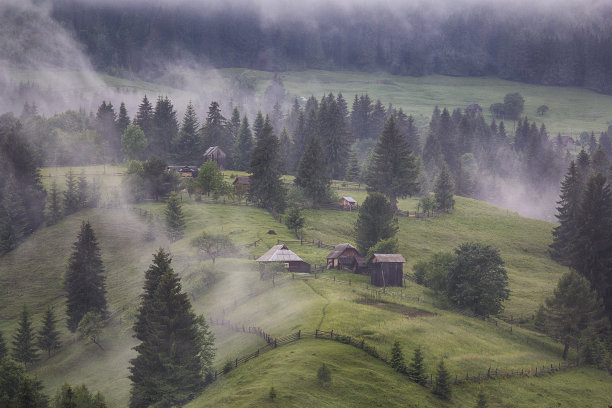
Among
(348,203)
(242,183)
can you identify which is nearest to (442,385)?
(348,203)

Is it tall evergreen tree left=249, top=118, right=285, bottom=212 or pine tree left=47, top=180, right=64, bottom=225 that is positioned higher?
tall evergreen tree left=249, top=118, right=285, bottom=212

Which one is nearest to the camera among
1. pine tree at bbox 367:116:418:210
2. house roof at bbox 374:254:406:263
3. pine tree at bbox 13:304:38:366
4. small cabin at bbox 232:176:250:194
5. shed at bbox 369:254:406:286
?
pine tree at bbox 13:304:38:366

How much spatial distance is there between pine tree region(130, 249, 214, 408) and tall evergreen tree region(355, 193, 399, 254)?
44.5m

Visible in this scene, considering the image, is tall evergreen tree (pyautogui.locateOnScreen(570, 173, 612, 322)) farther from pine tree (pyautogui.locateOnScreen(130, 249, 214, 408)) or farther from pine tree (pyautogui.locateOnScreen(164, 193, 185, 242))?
pine tree (pyautogui.locateOnScreen(164, 193, 185, 242))

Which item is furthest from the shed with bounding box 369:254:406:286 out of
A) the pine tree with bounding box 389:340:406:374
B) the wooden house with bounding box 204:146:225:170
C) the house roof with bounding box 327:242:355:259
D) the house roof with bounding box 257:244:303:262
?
the wooden house with bounding box 204:146:225:170

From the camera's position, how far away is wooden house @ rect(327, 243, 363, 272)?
306 ft

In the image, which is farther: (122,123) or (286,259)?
(122,123)

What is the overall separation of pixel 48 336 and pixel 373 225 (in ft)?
176

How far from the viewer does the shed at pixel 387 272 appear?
8794cm

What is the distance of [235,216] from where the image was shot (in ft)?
376

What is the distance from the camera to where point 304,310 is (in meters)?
68.2

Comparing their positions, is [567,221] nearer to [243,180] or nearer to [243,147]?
[243,180]

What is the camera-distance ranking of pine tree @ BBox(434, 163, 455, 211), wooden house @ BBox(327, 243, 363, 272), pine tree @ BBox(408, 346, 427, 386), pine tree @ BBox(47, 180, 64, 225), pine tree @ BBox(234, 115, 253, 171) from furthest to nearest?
pine tree @ BBox(234, 115, 253, 171), pine tree @ BBox(434, 163, 455, 211), pine tree @ BBox(47, 180, 64, 225), wooden house @ BBox(327, 243, 363, 272), pine tree @ BBox(408, 346, 427, 386)

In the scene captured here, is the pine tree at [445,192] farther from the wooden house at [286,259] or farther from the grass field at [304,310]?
the wooden house at [286,259]
